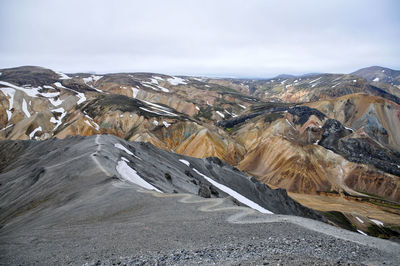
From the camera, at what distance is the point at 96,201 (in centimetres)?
1777

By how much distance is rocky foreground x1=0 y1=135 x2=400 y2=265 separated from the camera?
927 cm

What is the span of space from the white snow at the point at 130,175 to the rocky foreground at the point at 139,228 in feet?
0.42

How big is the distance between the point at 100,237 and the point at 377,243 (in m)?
11.1

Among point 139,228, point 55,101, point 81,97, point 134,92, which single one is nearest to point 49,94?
point 55,101

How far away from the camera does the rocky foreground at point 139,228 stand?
9266 mm

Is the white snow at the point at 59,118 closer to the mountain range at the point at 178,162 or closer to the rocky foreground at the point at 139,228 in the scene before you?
the mountain range at the point at 178,162

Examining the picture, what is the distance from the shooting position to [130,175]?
24906mm

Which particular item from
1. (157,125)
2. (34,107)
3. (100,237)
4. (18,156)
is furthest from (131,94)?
(100,237)

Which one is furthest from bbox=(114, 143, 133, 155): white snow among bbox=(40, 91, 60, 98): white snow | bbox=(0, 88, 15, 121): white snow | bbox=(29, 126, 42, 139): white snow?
bbox=(40, 91, 60, 98): white snow

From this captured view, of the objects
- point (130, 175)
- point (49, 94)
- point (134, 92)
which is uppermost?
point (134, 92)

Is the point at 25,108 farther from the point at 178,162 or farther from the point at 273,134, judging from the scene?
the point at 273,134

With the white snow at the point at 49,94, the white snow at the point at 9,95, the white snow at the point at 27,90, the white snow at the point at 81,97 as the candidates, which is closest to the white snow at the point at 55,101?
the white snow at the point at 49,94

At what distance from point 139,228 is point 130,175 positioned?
41.0 feet

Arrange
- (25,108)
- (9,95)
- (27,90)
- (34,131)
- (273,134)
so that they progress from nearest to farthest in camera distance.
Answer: (273,134) < (34,131) < (25,108) < (9,95) < (27,90)
